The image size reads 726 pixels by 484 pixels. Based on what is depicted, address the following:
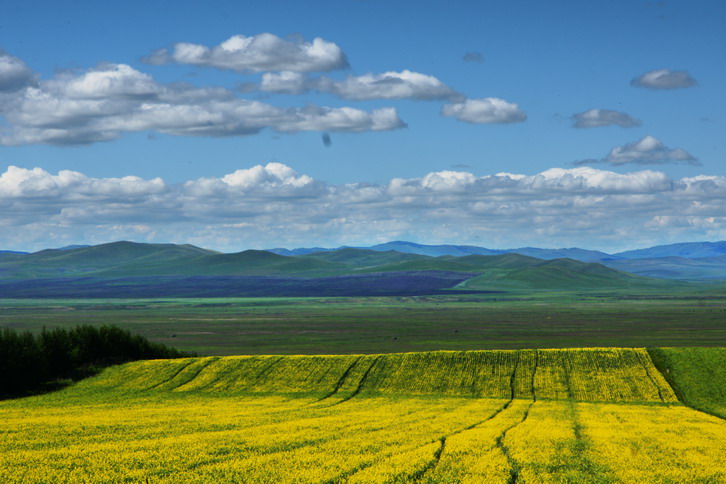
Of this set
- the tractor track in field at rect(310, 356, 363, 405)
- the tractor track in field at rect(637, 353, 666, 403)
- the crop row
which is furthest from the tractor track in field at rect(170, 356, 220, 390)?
the tractor track in field at rect(637, 353, 666, 403)

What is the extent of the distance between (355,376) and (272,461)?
1851 inches

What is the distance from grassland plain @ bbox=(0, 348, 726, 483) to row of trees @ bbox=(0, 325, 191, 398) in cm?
446

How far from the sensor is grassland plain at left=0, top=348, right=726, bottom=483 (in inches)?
1217

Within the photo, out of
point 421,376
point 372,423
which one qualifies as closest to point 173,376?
point 421,376

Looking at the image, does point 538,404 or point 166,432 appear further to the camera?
point 538,404

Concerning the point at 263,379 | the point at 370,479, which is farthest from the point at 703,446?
the point at 263,379

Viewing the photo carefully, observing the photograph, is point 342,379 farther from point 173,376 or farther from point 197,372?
point 173,376

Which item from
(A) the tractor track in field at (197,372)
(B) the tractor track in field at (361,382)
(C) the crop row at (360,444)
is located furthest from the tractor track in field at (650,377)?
(A) the tractor track in field at (197,372)

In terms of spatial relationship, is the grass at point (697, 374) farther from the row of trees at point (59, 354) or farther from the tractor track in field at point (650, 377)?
the row of trees at point (59, 354)

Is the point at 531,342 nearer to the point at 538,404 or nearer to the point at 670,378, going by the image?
the point at 670,378

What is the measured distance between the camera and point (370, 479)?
28.8 metres

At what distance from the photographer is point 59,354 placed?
84938 millimetres

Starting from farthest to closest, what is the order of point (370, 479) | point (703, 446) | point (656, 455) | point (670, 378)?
1. point (670, 378)
2. point (703, 446)
3. point (656, 455)
4. point (370, 479)

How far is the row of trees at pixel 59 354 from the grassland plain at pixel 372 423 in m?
4.46
